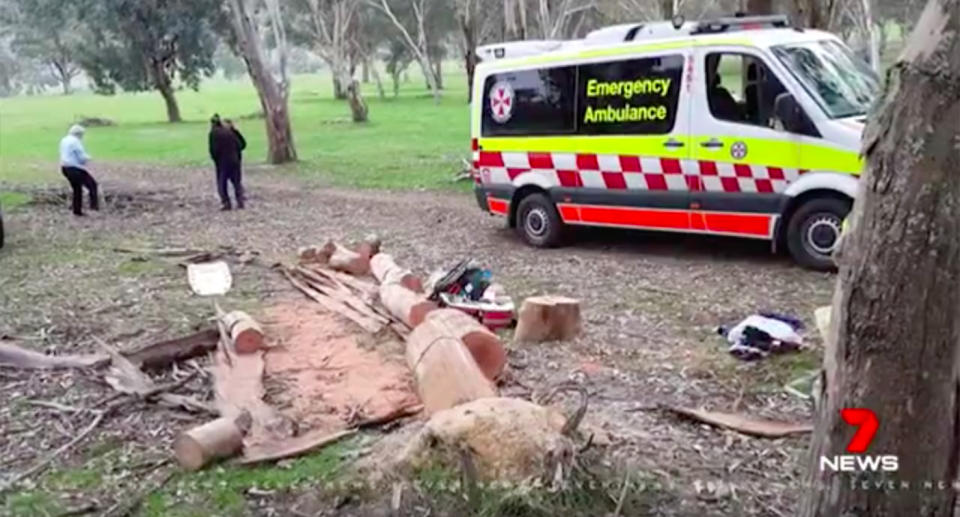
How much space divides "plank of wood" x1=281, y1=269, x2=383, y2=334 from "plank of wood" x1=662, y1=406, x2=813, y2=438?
8.72ft

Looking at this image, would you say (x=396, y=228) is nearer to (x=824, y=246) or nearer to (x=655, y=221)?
(x=655, y=221)

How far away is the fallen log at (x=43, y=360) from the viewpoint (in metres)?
6.66

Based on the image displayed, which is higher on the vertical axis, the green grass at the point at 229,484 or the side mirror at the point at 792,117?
the side mirror at the point at 792,117

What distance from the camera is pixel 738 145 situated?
30.5 feet

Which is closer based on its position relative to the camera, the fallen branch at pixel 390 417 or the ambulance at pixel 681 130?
the fallen branch at pixel 390 417

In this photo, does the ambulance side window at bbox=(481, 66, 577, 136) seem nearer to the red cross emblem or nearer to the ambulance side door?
the red cross emblem

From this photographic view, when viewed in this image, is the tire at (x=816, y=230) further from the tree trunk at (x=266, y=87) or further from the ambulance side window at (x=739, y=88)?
the tree trunk at (x=266, y=87)

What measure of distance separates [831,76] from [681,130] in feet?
4.87

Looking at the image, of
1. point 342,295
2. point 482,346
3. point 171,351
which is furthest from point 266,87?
point 482,346

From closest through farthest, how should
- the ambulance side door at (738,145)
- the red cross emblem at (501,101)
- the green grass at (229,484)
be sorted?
the green grass at (229,484) → the ambulance side door at (738,145) → the red cross emblem at (501,101)

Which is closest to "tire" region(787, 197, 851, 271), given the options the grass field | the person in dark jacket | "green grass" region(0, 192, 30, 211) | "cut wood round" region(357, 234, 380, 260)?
"cut wood round" region(357, 234, 380, 260)

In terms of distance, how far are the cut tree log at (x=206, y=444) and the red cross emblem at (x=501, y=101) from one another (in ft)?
22.3

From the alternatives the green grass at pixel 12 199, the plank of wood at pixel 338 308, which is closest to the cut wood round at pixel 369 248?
the plank of wood at pixel 338 308

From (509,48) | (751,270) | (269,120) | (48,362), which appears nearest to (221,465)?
(48,362)
